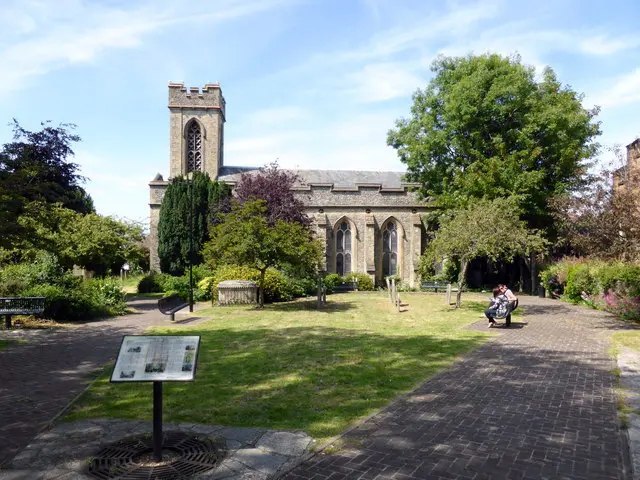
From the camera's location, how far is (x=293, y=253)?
18.0 meters

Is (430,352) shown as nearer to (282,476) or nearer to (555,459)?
(555,459)

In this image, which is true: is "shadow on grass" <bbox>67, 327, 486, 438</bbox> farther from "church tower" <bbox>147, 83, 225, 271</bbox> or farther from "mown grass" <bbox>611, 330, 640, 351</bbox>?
"church tower" <bbox>147, 83, 225, 271</bbox>

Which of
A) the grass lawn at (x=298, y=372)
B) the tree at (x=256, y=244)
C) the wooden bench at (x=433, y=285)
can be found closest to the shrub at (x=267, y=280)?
the tree at (x=256, y=244)

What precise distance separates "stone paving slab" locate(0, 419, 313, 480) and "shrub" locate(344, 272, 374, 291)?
27.2 meters

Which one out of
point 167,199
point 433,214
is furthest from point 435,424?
point 167,199

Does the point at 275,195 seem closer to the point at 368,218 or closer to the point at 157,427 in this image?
the point at 368,218

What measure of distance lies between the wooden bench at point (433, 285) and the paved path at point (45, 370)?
2040 centimetres

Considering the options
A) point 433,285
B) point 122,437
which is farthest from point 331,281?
point 122,437

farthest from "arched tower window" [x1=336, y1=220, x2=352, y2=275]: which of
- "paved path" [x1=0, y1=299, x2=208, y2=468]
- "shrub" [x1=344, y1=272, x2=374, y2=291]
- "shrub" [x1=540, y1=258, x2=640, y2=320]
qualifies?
"paved path" [x1=0, y1=299, x2=208, y2=468]

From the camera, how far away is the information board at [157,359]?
4457mm

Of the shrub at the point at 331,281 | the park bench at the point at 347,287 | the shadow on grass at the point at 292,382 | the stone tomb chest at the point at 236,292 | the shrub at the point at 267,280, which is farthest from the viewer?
the park bench at the point at 347,287

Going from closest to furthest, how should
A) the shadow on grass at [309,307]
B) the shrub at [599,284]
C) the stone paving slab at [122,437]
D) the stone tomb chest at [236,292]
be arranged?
the stone paving slab at [122,437]
the shrub at [599,284]
the shadow on grass at [309,307]
the stone tomb chest at [236,292]

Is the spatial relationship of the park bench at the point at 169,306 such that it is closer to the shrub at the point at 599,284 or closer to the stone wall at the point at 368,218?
the shrub at the point at 599,284

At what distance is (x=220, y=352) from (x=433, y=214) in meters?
24.3
